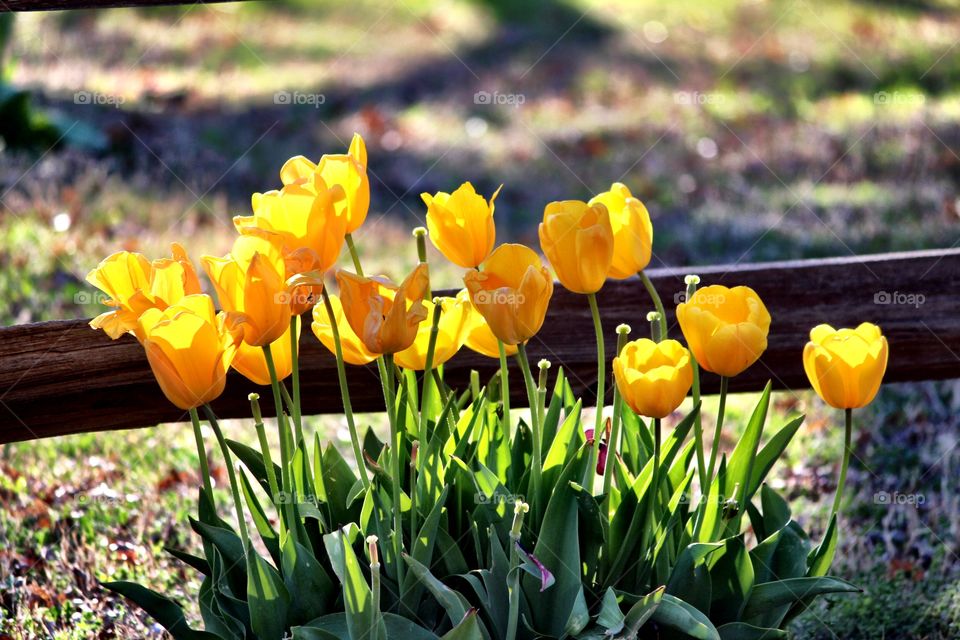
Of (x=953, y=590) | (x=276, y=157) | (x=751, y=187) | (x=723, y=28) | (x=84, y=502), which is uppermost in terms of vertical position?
(x=723, y=28)

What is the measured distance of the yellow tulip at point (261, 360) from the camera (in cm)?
176

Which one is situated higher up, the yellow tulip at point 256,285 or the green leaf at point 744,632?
the yellow tulip at point 256,285

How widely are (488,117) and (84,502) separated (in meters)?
5.63

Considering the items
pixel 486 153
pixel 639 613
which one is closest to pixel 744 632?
pixel 639 613

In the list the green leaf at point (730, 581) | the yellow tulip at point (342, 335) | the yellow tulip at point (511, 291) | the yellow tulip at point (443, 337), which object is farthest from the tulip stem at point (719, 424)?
the yellow tulip at point (342, 335)

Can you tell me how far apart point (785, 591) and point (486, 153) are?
18.1 feet

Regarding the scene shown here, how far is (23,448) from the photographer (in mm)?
3141

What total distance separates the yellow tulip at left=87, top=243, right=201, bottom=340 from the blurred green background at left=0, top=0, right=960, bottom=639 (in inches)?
37.1

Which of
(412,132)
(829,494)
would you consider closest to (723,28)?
(412,132)

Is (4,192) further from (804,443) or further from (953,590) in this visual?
(953,590)

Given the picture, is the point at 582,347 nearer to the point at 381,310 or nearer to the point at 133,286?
the point at 381,310

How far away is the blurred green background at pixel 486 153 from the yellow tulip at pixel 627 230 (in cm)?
95

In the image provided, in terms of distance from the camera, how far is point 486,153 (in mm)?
7039

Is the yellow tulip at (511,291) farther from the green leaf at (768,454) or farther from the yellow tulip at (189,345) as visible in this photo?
the green leaf at (768,454)
